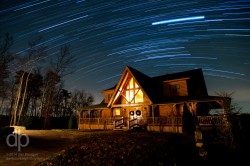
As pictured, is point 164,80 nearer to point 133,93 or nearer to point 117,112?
point 133,93

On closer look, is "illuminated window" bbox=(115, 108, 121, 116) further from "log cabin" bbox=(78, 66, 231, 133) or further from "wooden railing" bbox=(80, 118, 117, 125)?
"wooden railing" bbox=(80, 118, 117, 125)

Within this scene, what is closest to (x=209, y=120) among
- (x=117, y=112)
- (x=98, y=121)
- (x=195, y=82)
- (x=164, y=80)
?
(x=195, y=82)

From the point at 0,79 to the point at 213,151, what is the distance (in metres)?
31.2

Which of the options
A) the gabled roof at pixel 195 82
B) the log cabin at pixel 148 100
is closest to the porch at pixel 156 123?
the log cabin at pixel 148 100

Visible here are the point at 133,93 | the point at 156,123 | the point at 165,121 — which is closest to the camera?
the point at 165,121

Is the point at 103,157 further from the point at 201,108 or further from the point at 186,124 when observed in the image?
the point at 201,108

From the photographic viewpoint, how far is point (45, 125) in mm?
28531

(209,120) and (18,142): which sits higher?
(209,120)

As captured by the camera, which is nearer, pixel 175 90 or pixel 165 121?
pixel 165 121

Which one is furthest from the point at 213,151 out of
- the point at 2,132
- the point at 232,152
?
the point at 2,132

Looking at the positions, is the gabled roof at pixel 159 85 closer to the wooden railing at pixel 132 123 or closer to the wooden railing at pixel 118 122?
the wooden railing at pixel 118 122

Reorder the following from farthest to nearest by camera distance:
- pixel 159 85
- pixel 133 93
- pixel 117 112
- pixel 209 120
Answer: pixel 117 112 → pixel 159 85 → pixel 133 93 → pixel 209 120

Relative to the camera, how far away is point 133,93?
21.5 meters

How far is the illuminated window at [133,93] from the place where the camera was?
21.0 m
